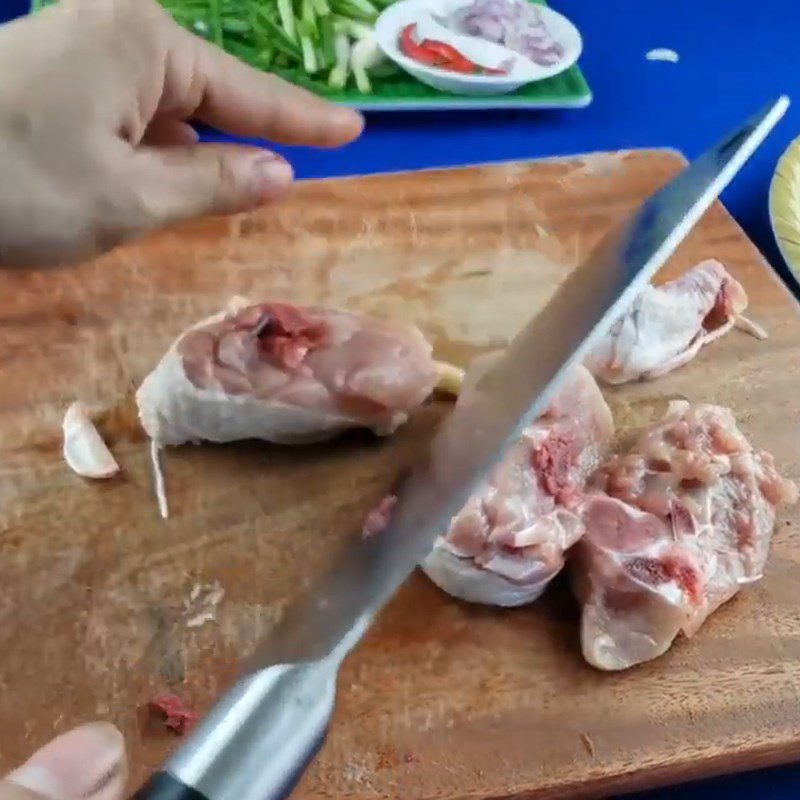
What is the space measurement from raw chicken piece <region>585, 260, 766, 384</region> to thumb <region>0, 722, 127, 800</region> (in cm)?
74

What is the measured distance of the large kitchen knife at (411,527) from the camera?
28.1 inches

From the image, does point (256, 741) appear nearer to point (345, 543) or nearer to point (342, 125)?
point (345, 543)

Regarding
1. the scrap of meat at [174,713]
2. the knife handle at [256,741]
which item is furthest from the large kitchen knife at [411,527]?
the scrap of meat at [174,713]

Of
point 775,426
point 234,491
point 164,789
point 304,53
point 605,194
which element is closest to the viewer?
point 164,789

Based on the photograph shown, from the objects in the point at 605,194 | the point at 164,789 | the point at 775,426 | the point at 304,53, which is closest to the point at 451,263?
the point at 605,194

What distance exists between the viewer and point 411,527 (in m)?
0.93

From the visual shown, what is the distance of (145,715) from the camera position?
1.00 metres

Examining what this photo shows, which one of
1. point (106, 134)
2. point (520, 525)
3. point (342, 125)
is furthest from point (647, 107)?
point (106, 134)

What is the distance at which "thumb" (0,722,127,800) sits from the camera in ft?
2.47

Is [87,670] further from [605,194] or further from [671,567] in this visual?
[605,194]

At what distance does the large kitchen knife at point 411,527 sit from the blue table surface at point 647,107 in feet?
2.58

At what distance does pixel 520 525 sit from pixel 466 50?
1124 mm

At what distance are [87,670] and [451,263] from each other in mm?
719

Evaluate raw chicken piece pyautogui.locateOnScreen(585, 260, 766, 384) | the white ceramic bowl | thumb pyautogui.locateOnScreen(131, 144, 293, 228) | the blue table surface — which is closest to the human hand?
thumb pyautogui.locateOnScreen(131, 144, 293, 228)
